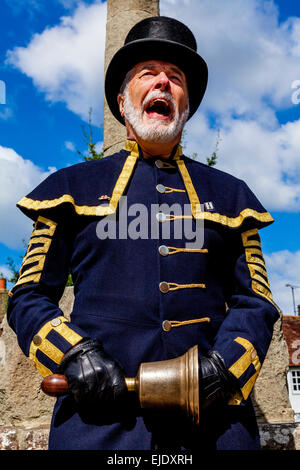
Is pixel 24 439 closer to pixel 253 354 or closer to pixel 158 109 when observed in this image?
pixel 253 354

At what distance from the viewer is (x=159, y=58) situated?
2.23m

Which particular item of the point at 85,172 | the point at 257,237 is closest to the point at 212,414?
the point at 257,237

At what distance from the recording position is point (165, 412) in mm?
1498

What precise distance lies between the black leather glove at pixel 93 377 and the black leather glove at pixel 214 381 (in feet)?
0.91

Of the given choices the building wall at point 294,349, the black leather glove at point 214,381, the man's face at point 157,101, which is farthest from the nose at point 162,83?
the building wall at point 294,349

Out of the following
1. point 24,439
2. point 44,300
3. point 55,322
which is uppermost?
point 44,300

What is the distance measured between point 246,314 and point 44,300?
0.84 metres

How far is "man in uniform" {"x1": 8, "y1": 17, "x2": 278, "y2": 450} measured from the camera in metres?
1.61

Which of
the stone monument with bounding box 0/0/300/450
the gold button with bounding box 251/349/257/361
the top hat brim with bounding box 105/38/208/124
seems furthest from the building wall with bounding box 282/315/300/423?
the gold button with bounding box 251/349/257/361

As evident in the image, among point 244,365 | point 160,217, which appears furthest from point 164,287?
point 244,365

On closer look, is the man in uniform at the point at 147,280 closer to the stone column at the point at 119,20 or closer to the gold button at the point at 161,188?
the gold button at the point at 161,188

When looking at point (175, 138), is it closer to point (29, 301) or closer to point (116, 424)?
point (29, 301)

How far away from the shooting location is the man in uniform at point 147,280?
1.61 meters

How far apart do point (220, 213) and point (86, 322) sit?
0.78m
